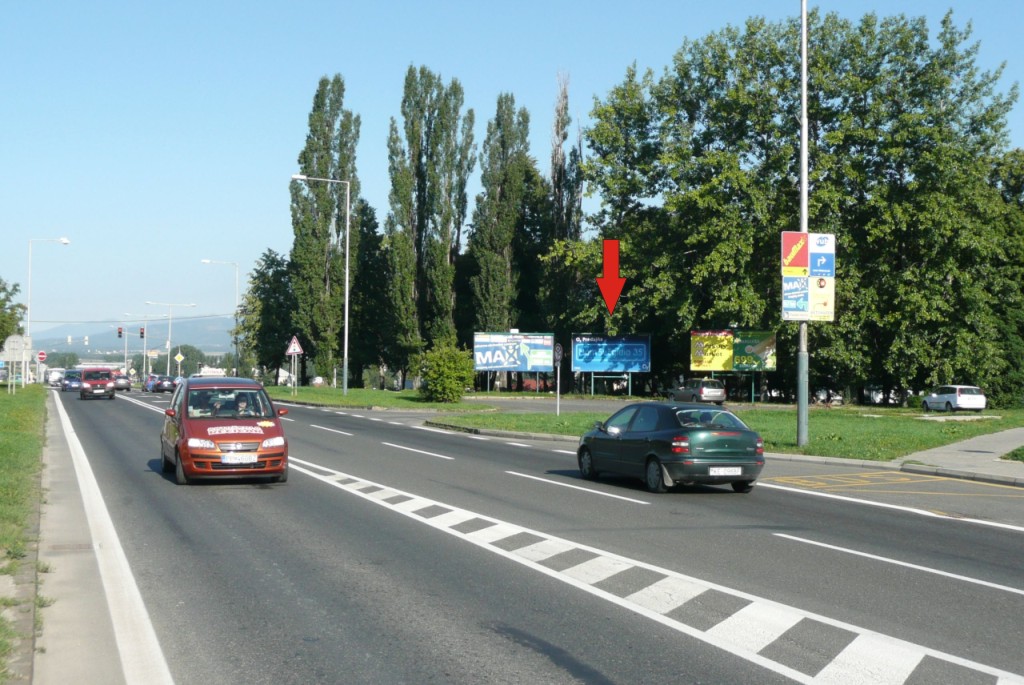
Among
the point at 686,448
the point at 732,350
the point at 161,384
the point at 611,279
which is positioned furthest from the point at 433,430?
the point at 161,384

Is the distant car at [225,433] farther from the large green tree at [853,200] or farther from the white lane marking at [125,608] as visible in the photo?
the large green tree at [853,200]

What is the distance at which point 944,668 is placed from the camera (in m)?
6.56

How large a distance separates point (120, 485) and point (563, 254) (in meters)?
48.2

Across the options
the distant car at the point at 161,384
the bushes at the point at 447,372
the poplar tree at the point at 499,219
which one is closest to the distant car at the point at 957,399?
the bushes at the point at 447,372

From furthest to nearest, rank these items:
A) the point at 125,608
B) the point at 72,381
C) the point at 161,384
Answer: the point at 72,381 → the point at 161,384 → the point at 125,608

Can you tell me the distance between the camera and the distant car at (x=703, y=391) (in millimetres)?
54469

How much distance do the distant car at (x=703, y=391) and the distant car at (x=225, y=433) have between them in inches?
1524

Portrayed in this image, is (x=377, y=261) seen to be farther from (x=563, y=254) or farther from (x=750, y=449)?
(x=750, y=449)

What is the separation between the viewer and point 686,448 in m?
16.3

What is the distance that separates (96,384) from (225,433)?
48.5 meters

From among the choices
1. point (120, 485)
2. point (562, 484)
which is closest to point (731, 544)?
point (562, 484)

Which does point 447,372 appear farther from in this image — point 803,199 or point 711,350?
point 803,199

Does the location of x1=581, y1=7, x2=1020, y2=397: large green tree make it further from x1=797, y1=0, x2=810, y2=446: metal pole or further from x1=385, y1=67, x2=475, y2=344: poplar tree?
x1=797, y1=0, x2=810, y2=446: metal pole

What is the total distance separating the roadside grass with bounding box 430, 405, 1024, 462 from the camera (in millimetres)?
24469
